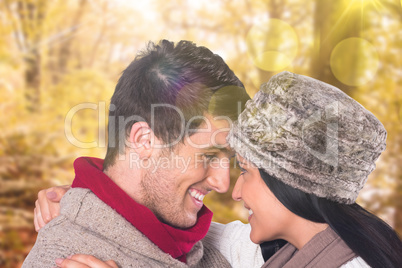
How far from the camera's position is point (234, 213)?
452cm

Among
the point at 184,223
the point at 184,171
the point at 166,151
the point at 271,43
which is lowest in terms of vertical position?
the point at 184,223

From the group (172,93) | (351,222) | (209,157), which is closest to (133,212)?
(209,157)

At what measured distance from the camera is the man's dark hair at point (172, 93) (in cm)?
197

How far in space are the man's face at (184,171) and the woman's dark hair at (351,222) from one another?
0.36m

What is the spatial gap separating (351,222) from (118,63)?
12.0 ft

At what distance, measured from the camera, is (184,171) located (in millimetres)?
1984

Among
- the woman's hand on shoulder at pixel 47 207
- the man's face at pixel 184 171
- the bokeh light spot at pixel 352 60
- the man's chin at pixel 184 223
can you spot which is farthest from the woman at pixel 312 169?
the bokeh light spot at pixel 352 60

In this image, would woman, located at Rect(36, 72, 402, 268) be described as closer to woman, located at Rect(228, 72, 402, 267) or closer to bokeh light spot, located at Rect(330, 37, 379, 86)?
woman, located at Rect(228, 72, 402, 267)

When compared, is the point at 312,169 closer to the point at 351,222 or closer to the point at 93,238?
the point at 351,222

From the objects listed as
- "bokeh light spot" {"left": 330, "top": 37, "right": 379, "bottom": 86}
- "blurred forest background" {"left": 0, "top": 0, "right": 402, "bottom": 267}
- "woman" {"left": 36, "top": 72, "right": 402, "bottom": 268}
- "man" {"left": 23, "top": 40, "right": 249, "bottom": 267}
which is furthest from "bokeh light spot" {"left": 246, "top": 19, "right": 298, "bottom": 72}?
"woman" {"left": 36, "top": 72, "right": 402, "bottom": 268}

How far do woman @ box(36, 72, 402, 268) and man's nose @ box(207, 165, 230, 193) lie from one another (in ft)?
0.84

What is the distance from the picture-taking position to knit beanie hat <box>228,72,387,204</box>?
5.10ft

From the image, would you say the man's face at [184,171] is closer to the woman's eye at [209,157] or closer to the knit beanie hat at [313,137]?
the woman's eye at [209,157]

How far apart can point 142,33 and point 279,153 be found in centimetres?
345
